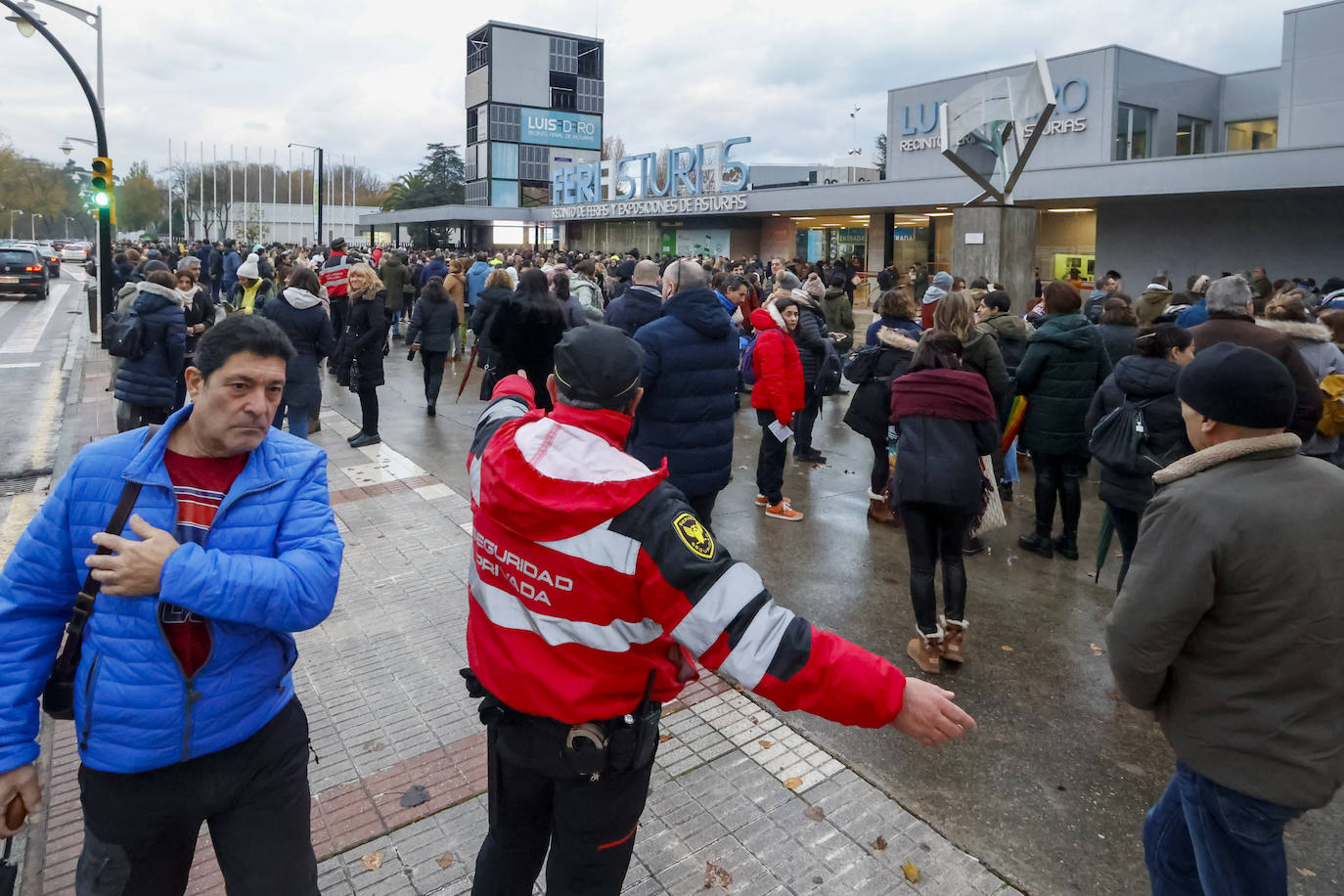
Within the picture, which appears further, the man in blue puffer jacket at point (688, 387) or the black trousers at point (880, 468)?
the black trousers at point (880, 468)

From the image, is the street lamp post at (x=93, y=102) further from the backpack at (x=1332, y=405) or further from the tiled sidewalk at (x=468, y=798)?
the backpack at (x=1332, y=405)

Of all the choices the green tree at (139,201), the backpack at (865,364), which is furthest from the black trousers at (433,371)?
the green tree at (139,201)

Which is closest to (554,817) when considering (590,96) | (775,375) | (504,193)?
(775,375)

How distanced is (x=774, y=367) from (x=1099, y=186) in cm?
1949

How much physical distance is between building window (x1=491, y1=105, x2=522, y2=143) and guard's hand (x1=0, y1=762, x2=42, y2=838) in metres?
65.3

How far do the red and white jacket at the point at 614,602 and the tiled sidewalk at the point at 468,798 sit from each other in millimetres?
Result: 1380

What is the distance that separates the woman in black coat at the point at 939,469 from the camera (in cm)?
451

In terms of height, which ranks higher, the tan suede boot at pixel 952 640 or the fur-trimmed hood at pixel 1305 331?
the fur-trimmed hood at pixel 1305 331

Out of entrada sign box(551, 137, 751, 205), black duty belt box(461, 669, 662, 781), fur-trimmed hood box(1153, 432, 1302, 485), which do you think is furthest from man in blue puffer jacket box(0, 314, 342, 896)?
entrada sign box(551, 137, 751, 205)

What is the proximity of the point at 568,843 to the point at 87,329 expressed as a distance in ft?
81.4

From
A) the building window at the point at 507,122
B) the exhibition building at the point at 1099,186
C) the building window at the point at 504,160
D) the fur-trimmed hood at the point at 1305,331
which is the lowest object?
the fur-trimmed hood at the point at 1305,331

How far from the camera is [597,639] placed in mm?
2143

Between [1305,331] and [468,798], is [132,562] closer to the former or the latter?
[468,798]

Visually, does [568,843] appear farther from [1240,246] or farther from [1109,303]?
[1240,246]
